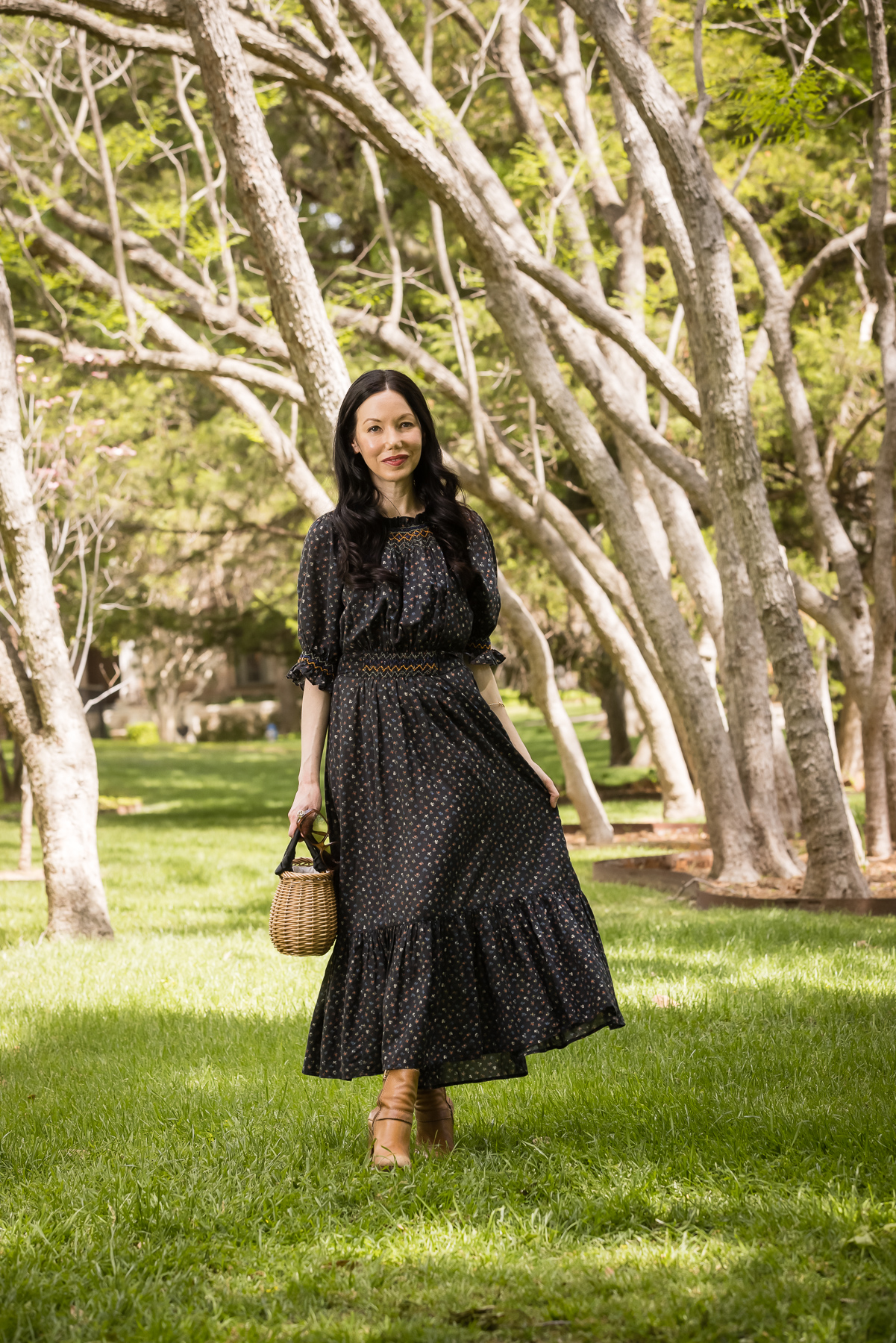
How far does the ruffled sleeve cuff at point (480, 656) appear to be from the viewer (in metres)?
3.81

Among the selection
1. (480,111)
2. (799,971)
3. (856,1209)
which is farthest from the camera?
(480,111)

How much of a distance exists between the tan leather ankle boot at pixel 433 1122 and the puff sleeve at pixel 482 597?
1231 mm

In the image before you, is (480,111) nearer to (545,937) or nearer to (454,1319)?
(545,937)

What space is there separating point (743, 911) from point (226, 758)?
22.2 m

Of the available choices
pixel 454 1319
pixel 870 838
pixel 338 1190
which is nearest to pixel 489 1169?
pixel 338 1190

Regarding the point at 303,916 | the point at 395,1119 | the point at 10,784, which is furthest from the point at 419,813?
the point at 10,784

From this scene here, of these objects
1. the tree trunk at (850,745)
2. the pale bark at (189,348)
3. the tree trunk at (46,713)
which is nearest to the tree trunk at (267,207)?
the tree trunk at (46,713)

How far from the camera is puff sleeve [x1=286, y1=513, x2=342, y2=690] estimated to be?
366cm

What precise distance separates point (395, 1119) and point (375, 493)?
1.75 meters

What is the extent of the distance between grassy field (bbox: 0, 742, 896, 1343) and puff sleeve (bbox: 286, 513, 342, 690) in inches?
52.7

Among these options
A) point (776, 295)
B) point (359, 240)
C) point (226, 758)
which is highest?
point (359, 240)

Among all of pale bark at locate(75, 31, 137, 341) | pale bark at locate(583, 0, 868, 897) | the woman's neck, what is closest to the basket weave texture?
the woman's neck

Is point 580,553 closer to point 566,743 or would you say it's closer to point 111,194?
point 566,743

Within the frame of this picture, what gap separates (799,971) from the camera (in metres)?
5.72
